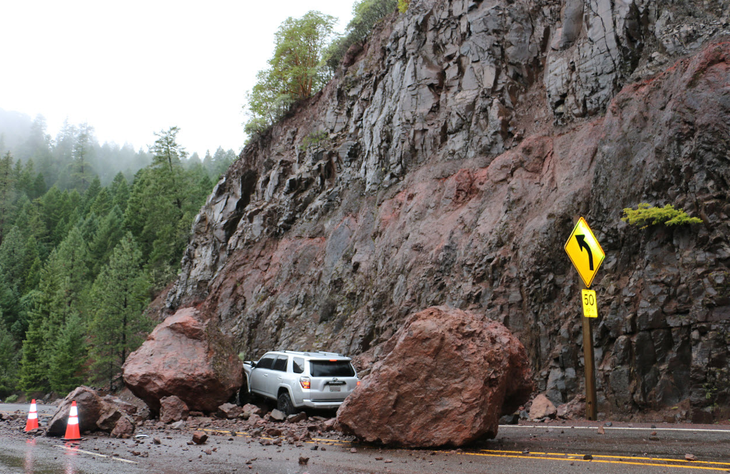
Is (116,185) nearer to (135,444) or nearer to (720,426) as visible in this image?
(135,444)

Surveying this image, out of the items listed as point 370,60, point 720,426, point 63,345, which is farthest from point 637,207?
point 63,345

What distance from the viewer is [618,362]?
11.8 metres

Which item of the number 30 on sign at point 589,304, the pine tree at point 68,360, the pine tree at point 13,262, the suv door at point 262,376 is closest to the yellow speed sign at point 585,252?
the number 30 on sign at point 589,304

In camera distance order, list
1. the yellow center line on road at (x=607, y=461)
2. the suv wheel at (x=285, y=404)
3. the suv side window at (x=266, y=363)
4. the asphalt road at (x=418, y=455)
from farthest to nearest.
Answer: the suv side window at (x=266, y=363) < the suv wheel at (x=285, y=404) < the asphalt road at (x=418, y=455) < the yellow center line on road at (x=607, y=461)

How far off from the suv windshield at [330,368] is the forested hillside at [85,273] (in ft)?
78.1

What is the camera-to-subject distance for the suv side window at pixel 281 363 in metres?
13.0

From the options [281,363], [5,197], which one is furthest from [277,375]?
[5,197]

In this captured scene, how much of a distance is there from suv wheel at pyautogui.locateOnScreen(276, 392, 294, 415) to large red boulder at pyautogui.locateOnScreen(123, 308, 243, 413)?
6.21 feet

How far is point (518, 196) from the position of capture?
17297 mm

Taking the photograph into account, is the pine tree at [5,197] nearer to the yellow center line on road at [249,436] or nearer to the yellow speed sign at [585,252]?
the yellow center line on road at [249,436]

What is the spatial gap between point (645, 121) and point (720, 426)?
337 inches

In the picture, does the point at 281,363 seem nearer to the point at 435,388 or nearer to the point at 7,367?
the point at 435,388

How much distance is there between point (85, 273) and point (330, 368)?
5085 centimetres

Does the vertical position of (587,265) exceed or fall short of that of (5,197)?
it falls short
